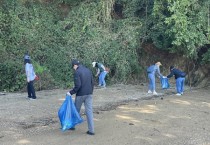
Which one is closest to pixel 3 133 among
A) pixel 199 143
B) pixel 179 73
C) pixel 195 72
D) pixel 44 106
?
pixel 44 106

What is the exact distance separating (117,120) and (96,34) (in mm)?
10027

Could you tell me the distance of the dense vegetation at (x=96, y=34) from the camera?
61.6 feet

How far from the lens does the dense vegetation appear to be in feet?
61.6

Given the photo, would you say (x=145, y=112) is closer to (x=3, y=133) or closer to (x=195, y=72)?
(x=3, y=133)

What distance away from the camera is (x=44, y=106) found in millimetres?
13383

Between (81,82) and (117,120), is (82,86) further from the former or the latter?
(117,120)

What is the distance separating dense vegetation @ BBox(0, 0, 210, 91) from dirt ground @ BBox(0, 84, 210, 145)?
3.23 metres

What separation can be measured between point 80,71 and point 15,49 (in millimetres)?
11075

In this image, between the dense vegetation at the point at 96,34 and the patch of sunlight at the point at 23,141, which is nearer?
the patch of sunlight at the point at 23,141

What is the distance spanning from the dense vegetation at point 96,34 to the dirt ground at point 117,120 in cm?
323

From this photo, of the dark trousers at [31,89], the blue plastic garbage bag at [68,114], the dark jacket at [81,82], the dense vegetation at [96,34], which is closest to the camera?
the dark jacket at [81,82]

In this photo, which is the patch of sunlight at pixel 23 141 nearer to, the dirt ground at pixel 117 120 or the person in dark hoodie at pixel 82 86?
the dirt ground at pixel 117 120

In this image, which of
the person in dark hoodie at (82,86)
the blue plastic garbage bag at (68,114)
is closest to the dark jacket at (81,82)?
the person in dark hoodie at (82,86)

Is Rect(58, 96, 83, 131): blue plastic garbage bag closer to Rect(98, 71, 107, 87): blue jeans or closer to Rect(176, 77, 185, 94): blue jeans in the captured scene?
Rect(176, 77, 185, 94): blue jeans
